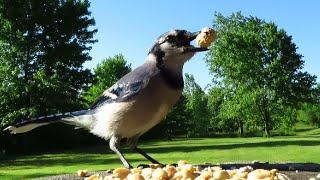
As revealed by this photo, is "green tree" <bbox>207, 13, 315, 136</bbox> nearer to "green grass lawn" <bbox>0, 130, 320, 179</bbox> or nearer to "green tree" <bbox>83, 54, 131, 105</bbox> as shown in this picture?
"green tree" <bbox>83, 54, 131, 105</bbox>

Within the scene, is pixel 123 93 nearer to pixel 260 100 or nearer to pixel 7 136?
pixel 7 136

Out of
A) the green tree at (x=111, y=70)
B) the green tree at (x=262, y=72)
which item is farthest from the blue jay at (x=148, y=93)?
the green tree at (x=111, y=70)

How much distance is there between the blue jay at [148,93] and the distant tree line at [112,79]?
27.5 feet

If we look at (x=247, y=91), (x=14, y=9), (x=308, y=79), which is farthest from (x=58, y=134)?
(x=308, y=79)

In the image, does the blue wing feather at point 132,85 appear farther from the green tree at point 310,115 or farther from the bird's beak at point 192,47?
the green tree at point 310,115

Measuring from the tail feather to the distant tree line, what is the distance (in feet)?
26.6

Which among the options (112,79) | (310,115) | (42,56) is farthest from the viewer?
(310,115)

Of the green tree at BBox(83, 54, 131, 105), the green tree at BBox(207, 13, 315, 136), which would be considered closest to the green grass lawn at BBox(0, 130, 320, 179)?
the green tree at BBox(207, 13, 315, 136)

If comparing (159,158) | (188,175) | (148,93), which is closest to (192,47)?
(148,93)

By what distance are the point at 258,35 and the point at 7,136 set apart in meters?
23.2

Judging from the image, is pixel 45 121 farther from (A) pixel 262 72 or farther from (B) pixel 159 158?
(A) pixel 262 72

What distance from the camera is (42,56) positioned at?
2939 cm

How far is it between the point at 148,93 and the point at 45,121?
960 mm

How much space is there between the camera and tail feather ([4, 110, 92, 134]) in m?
4.42
